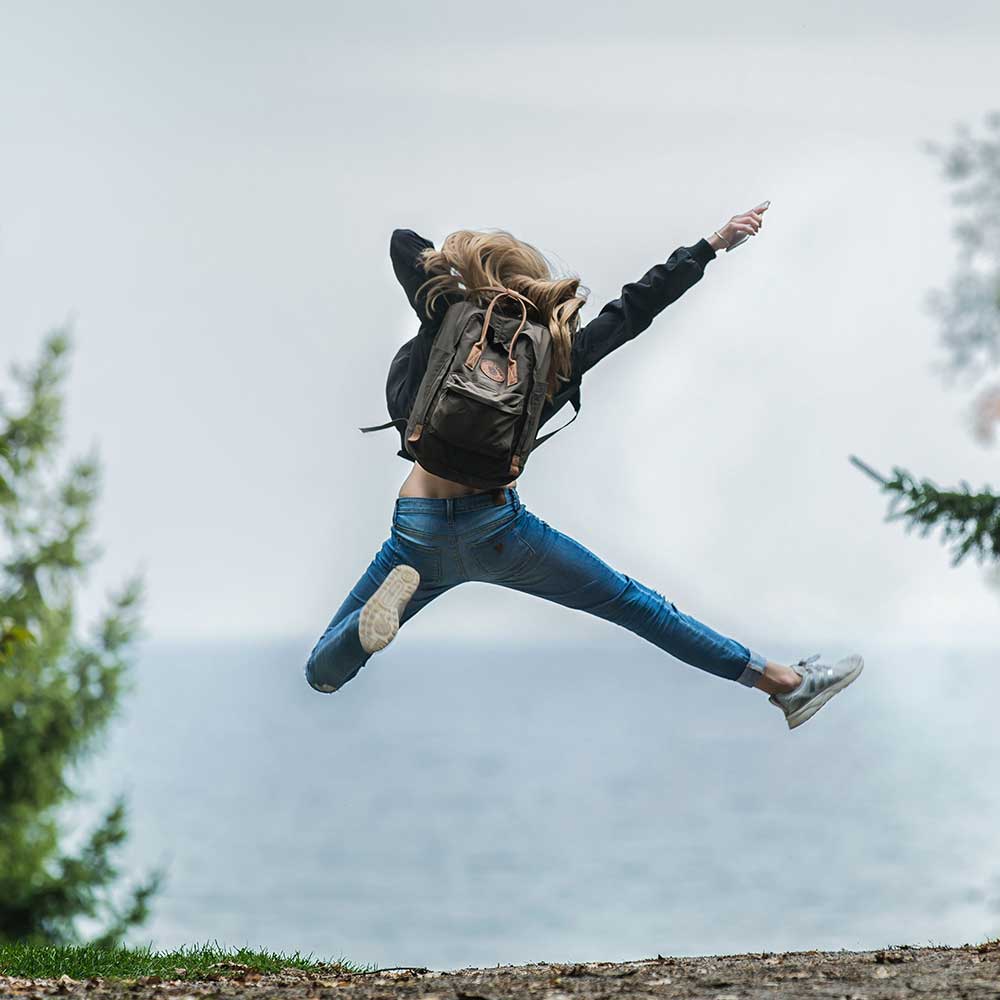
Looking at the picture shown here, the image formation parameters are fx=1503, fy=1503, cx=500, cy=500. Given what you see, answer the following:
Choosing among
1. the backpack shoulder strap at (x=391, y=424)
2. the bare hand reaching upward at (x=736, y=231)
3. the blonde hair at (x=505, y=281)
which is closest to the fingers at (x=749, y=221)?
the bare hand reaching upward at (x=736, y=231)

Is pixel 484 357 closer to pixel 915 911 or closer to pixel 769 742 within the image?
pixel 915 911

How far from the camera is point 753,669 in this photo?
6.86 meters

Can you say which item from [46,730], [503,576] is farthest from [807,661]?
[46,730]

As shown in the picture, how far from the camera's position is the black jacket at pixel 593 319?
630 cm

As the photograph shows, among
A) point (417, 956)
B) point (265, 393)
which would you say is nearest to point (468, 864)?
point (417, 956)

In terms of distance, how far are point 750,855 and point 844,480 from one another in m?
47.9

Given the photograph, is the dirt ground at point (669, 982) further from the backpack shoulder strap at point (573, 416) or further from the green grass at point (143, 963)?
the backpack shoulder strap at point (573, 416)

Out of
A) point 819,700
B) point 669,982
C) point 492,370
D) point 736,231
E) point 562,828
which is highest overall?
point 562,828

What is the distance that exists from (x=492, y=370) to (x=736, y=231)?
1.31m

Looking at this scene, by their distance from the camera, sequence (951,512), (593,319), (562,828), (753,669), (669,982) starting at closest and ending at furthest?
1. (669,982)
2. (593,319)
3. (753,669)
4. (951,512)
5. (562,828)

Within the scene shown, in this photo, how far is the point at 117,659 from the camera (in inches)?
876

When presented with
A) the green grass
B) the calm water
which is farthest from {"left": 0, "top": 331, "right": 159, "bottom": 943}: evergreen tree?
the green grass

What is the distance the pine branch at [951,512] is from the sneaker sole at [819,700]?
203 cm

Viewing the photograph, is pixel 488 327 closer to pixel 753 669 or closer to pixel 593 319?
pixel 593 319
